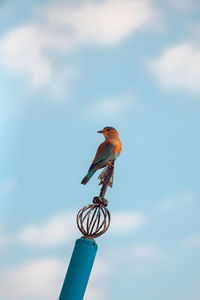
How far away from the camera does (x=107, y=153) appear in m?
9.37

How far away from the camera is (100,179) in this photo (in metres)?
9.04

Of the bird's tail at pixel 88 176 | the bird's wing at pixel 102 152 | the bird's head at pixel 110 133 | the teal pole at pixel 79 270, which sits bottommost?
the teal pole at pixel 79 270

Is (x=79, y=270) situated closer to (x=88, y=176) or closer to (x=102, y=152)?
(x=88, y=176)

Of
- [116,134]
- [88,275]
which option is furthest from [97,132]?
[88,275]

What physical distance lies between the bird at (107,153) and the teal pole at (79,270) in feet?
6.48

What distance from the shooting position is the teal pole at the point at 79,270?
7.54m

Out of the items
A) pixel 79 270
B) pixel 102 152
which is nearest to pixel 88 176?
pixel 102 152

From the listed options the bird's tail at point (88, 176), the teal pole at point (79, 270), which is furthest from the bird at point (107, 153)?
the teal pole at point (79, 270)

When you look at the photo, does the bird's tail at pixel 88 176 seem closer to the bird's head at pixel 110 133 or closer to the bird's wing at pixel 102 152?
the bird's wing at pixel 102 152

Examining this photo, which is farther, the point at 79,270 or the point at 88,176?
the point at 88,176

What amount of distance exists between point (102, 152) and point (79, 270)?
8.97ft

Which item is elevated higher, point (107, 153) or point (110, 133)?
point (110, 133)

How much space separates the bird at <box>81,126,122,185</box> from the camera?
9380mm

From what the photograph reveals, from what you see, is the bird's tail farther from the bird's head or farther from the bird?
the bird's head
